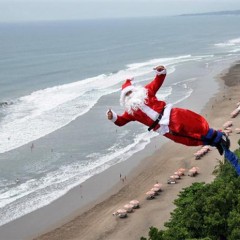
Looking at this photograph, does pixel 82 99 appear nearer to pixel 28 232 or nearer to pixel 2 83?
pixel 2 83

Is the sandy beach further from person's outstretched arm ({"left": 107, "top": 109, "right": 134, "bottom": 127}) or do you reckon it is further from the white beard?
the white beard

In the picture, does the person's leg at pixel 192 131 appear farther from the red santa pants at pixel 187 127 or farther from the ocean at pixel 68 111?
the ocean at pixel 68 111

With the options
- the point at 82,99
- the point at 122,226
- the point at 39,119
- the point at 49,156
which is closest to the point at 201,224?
the point at 122,226

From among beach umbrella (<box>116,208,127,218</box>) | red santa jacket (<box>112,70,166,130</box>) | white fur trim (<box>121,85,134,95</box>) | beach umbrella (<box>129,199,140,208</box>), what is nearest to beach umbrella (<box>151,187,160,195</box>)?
beach umbrella (<box>129,199,140,208</box>)

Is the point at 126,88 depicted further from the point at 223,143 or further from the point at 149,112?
the point at 223,143

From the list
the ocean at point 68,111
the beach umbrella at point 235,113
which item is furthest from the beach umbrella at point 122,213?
the beach umbrella at point 235,113

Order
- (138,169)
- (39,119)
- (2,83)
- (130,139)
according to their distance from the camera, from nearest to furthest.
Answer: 1. (138,169)
2. (130,139)
3. (39,119)
4. (2,83)
